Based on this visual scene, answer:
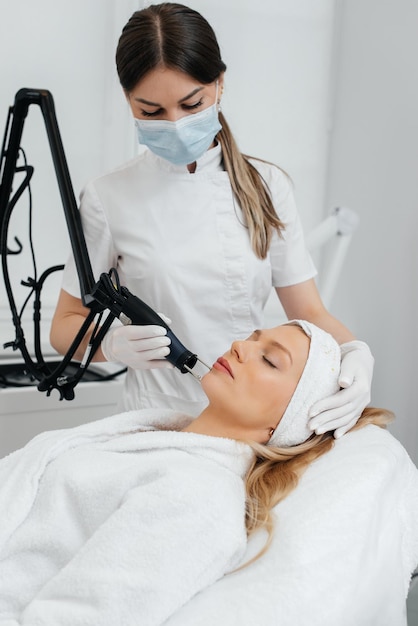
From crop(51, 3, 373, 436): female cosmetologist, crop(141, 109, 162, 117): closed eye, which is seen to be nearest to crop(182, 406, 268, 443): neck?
crop(51, 3, 373, 436): female cosmetologist

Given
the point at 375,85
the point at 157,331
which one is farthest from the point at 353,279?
the point at 157,331

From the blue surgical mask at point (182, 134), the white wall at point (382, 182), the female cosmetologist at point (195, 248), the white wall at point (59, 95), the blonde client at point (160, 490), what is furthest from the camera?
the white wall at point (59, 95)

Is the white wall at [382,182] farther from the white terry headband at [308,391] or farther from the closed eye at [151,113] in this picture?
the closed eye at [151,113]

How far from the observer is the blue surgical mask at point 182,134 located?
1542mm

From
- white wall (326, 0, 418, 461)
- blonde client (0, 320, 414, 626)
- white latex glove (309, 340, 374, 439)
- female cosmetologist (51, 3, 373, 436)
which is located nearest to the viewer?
blonde client (0, 320, 414, 626)

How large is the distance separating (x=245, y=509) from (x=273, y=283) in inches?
25.6

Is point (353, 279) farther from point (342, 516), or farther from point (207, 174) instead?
point (342, 516)

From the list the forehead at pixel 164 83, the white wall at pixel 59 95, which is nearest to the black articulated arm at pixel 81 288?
the forehead at pixel 164 83

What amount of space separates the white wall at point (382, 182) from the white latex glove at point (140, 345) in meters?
1.08

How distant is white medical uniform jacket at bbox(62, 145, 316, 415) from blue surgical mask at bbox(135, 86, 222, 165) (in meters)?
0.11

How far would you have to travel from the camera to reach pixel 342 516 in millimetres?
1267

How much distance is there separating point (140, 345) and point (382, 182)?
134 centimetres

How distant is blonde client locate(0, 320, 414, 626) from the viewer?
1.15 meters

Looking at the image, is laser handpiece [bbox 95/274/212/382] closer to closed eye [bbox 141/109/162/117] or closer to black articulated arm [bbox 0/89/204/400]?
black articulated arm [bbox 0/89/204/400]
